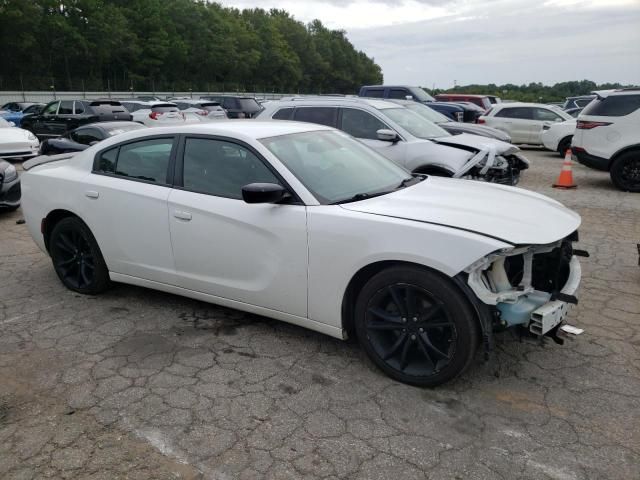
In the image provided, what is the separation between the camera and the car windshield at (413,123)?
847cm

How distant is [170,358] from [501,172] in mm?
6384

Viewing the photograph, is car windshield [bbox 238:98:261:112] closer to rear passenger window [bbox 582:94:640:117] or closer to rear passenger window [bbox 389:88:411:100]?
rear passenger window [bbox 389:88:411:100]

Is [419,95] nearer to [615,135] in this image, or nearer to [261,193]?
[615,135]

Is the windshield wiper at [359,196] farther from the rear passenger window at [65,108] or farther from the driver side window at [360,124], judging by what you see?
the rear passenger window at [65,108]

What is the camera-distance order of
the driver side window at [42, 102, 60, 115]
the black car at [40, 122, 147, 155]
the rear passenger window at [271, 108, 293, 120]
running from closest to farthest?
the rear passenger window at [271, 108, 293, 120], the black car at [40, 122, 147, 155], the driver side window at [42, 102, 60, 115]

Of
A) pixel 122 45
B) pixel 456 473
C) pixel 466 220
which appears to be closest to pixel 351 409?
pixel 456 473

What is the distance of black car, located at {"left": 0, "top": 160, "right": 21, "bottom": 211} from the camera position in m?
7.96

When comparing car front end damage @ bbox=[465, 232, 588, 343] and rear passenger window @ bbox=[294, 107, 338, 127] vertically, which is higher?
rear passenger window @ bbox=[294, 107, 338, 127]

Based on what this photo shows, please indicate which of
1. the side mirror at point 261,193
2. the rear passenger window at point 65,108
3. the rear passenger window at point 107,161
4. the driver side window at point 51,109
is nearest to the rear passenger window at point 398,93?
the rear passenger window at point 65,108

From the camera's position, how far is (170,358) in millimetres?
3668

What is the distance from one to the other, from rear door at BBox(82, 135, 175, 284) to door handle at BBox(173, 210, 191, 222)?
122 mm

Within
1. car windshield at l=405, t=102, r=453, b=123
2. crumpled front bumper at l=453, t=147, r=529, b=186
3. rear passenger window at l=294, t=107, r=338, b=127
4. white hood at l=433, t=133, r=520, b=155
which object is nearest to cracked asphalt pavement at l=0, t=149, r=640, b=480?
crumpled front bumper at l=453, t=147, r=529, b=186

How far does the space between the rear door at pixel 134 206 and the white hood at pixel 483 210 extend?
1569mm

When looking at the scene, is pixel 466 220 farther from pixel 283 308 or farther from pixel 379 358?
pixel 283 308
